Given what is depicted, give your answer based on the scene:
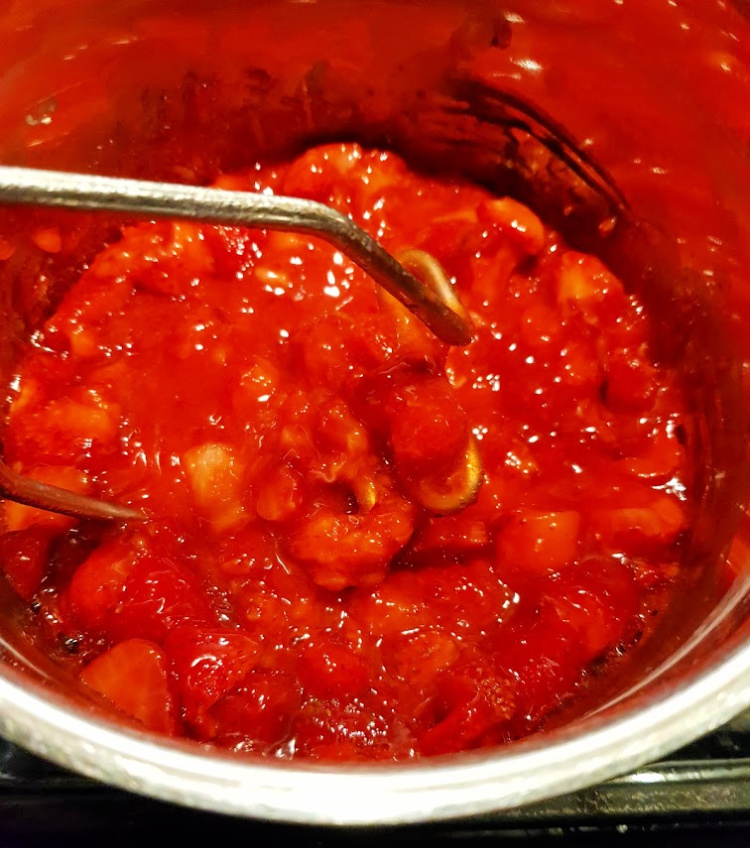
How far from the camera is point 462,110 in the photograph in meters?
1.49

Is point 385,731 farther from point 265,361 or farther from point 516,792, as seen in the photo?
point 265,361

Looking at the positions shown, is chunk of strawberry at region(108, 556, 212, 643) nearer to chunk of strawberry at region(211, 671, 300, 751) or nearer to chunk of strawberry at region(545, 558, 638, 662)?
chunk of strawberry at region(211, 671, 300, 751)

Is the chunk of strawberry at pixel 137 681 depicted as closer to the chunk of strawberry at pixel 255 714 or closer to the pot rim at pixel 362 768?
the chunk of strawberry at pixel 255 714

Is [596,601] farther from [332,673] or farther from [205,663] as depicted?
[205,663]

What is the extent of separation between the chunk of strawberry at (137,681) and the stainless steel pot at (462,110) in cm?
8

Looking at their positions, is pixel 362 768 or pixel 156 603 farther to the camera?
pixel 156 603

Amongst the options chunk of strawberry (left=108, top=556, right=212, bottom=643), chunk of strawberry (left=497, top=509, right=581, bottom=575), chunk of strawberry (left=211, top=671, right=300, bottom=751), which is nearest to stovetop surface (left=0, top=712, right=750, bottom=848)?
chunk of strawberry (left=211, top=671, right=300, bottom=751)

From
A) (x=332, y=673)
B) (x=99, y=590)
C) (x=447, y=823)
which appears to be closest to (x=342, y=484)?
(x=332, y=673)

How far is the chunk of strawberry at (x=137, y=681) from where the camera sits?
0.96m

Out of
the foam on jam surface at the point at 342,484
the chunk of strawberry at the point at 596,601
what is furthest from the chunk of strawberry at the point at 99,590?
the chunk of strawberry at the point at 596,601

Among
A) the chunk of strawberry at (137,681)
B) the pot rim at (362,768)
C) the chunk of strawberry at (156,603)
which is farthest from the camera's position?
the chunk of strawberry at (156,603)

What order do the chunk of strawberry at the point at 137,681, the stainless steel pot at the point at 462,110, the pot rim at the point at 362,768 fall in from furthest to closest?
the stainless steel pot at the point at 462,110 → the chunk of strawberry at the point at 137,681 → the pot rim at the point at 362,768

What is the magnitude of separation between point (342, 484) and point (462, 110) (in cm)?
84

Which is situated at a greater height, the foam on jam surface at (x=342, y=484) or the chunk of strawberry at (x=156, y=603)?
the foam on jam surface at (x=342, y=484)
